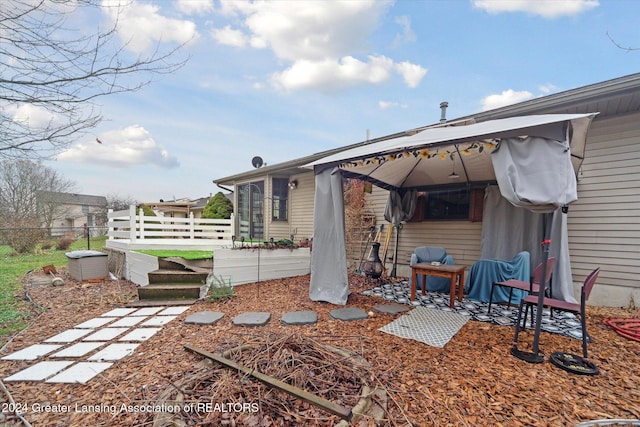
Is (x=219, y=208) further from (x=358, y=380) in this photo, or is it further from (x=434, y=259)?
(x=358, y=380)

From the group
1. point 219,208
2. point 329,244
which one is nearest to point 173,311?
point 329,244

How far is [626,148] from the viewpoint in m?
3.93

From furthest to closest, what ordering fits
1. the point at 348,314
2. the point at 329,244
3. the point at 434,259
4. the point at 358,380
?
the point at 434,259 < the point at 329,244 < the point at 348,314 < the point at 358,380

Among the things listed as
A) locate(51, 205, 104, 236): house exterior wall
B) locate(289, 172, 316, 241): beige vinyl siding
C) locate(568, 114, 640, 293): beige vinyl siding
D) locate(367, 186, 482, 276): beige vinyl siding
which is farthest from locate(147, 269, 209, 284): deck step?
locate(51, 205, 104, 236): house exterior wall

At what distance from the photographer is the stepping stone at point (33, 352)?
101 inches

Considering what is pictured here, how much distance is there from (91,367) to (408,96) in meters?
9.13

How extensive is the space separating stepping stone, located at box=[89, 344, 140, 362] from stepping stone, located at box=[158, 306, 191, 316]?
982 millimetres

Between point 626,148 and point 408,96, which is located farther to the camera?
point 408,96

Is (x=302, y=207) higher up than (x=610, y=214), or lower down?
higher up

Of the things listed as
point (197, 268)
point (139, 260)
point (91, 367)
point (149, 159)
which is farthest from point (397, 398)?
point (149, 159)

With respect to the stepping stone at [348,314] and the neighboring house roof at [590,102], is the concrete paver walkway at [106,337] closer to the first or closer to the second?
the stepping stone at [348,314]

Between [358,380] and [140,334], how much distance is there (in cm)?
265

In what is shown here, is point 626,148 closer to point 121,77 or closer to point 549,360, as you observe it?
point 549,360

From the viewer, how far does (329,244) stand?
4.33 meters
